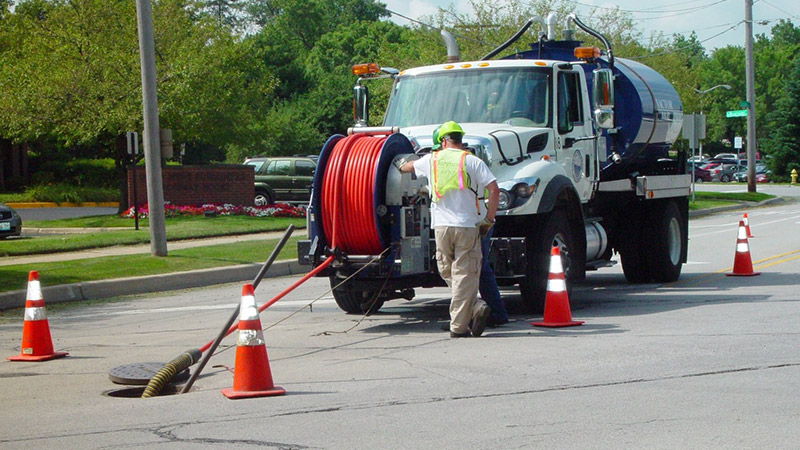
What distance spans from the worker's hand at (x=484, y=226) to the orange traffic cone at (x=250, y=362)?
2926 millimetres

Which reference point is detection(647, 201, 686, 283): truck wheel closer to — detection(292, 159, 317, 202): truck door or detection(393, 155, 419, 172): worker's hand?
detection(393, 155, 419, 172): worker's hand

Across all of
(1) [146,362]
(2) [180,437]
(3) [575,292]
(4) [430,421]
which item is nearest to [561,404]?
(4) [430,421]

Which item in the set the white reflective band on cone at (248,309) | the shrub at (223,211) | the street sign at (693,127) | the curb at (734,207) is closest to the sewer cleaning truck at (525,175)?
the white reflective band on cone at (248,309)

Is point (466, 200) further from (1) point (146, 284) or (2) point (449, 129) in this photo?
(1) point (146, 284)

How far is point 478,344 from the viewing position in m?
9.20

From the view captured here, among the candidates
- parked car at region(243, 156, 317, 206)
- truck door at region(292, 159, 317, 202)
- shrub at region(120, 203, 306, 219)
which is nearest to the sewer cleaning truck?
shrub at region(120, 203, 306, 219)

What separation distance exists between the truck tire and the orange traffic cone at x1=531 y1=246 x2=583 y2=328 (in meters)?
4.76

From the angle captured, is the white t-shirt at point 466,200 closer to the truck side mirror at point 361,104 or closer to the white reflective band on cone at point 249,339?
the white reflective band on cone at point 249,339

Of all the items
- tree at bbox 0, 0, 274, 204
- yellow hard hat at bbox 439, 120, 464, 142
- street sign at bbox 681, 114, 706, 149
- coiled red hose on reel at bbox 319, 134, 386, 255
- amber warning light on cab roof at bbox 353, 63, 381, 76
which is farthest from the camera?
street sign at bbox 681, 114, 706, 149

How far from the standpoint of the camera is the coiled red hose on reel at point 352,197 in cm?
1009

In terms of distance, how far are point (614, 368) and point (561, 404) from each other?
4.35 ft

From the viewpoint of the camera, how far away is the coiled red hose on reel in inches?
397

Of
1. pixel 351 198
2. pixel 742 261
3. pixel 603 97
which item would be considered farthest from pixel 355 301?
pixel 742 261

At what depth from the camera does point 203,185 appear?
97.3 ft
